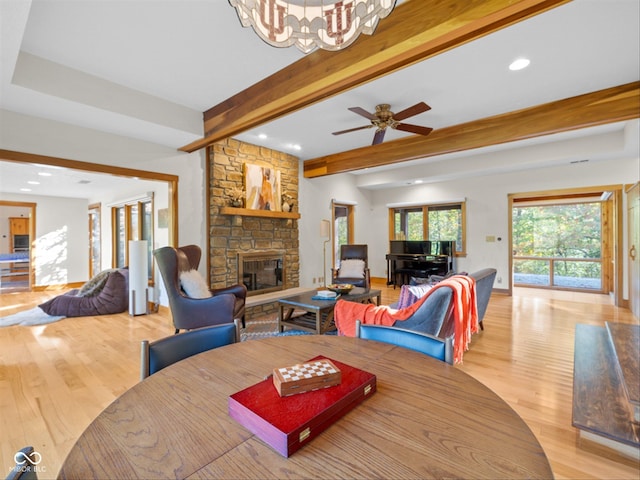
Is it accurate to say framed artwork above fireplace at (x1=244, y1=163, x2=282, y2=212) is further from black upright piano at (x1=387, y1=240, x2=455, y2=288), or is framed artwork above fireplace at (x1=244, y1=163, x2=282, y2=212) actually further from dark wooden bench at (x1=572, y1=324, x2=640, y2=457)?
dark wooden bench at (x1=572, y1=324, x2=640, y2=457)

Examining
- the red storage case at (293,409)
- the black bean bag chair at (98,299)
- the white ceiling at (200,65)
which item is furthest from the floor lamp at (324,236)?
the red storage case at (293,409)

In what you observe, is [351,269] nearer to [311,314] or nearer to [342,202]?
[342,202]

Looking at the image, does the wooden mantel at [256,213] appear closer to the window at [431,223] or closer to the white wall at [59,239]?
the window at [431,223]

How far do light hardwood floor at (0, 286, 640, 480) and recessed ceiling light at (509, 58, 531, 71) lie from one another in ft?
8.87

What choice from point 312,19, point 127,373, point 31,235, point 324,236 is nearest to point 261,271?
point 324,236

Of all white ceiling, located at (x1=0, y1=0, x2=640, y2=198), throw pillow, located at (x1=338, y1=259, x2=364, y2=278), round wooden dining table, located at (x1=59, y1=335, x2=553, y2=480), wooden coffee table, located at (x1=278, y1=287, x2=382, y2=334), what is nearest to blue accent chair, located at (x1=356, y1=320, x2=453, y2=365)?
round wooden dining table, located at (x1=59, y1=335, x2=553, y2=480)

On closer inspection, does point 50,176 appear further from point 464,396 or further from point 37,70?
point 464,396

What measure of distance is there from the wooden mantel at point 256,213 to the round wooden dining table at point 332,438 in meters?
3.63

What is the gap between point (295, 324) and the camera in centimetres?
357

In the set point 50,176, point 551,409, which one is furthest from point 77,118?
point 551,409

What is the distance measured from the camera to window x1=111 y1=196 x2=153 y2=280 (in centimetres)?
528

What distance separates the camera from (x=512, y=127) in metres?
3.87

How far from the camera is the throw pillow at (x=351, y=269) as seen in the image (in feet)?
18.9

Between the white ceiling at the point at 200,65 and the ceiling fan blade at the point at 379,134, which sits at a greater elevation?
the white ceiling at the point at 200,65
